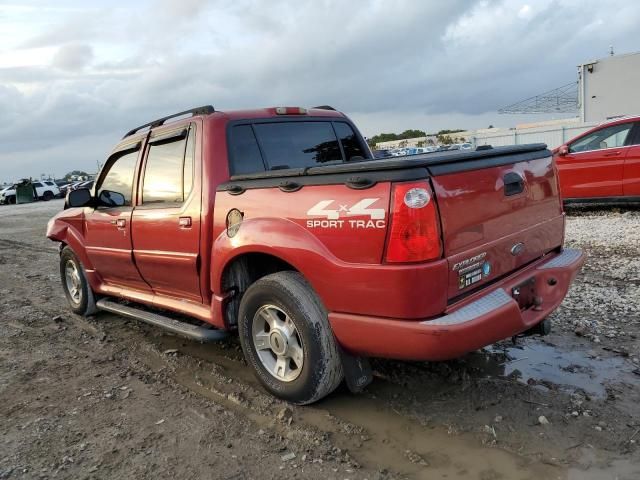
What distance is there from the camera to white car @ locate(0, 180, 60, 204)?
4103cm

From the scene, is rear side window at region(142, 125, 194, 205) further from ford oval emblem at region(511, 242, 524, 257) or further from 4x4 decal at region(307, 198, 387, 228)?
ford oval emblem at region(511, 242, 524, 257)

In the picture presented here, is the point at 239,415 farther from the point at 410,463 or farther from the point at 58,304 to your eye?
the point at 58,304

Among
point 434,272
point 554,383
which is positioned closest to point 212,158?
point 434,272

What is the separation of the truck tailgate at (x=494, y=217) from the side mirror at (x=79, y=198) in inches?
142

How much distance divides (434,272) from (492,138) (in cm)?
2103

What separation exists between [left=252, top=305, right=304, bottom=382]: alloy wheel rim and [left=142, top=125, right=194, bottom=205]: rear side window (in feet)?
3.76

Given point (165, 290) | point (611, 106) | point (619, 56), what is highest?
point (619, 56)

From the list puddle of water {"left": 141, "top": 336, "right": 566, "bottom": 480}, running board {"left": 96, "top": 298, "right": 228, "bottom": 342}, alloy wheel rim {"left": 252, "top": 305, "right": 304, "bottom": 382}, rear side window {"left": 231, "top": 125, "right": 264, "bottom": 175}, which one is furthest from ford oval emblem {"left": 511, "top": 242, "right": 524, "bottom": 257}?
running board {"left": 96, "top": 298, "right": 228, "bottom": 342}

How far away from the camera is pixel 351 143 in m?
4.82

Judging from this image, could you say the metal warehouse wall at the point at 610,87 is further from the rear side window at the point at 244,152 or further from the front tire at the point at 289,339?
the front tire at the point at 289,339

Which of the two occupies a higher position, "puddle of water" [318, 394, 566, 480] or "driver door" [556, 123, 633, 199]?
"driver door" [556, 123, 633, 199]

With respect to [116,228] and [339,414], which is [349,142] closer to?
[116,228]

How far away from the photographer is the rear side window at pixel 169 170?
3.99m

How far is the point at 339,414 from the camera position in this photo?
10.8 feet
